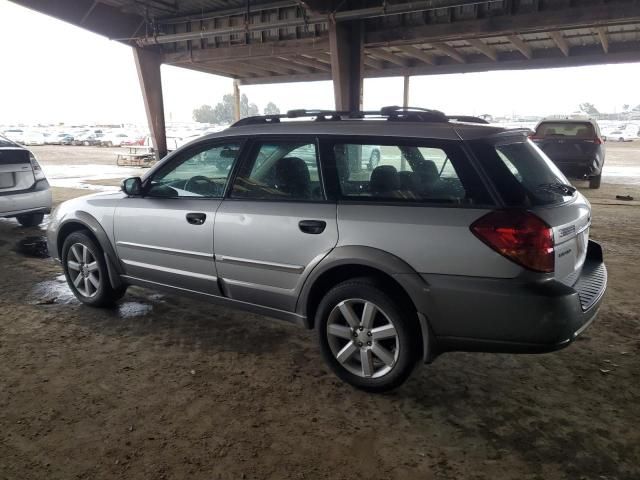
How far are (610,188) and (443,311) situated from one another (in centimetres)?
1272

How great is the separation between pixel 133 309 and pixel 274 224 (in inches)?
77.8

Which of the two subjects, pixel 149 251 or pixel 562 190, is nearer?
pixel 562 190

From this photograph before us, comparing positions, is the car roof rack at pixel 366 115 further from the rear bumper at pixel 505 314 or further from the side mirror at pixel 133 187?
the rear bumper at pixel 505 314

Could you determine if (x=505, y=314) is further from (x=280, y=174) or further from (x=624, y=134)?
(x=624, y=134)

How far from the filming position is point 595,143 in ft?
38.0

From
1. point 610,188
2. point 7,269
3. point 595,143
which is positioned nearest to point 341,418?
point 7,269

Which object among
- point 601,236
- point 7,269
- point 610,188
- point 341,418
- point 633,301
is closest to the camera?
point 341,418

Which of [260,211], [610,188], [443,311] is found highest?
[260,211]

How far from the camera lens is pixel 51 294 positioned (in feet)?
15.1

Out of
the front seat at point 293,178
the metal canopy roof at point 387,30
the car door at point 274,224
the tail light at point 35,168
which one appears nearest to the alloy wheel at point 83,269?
the car door at point 274,224

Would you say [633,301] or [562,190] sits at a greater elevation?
[562,190]

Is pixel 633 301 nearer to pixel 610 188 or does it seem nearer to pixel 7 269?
pixel 7 269

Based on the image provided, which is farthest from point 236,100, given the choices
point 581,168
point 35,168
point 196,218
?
point 196,218

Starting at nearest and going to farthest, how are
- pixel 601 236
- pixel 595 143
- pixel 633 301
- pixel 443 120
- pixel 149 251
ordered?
pixel 443 120 → pixel 149 251 → pixel 633 301 → pixel 601 236 → pixel 595 143
